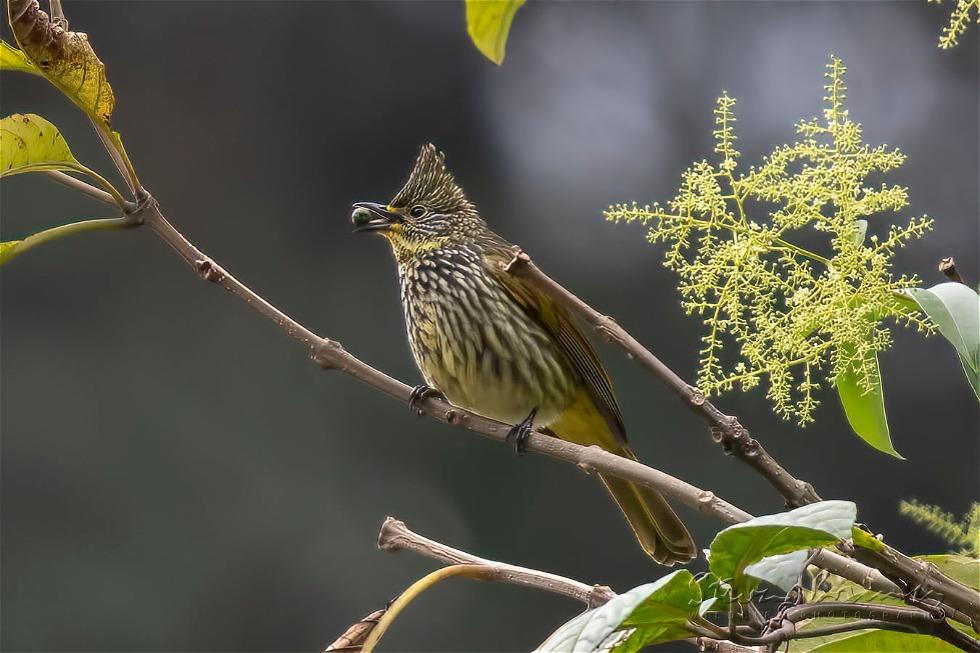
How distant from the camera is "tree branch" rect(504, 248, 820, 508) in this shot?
1.09 metres

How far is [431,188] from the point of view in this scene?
11.0 feet

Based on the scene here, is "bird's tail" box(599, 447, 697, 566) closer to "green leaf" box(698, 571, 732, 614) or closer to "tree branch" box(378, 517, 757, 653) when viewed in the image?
"tree branch" box(378, 517, 757, 653)

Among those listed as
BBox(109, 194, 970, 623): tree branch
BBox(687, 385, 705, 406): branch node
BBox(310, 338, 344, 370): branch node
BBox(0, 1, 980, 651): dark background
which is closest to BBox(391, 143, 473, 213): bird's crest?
BBox(109, 194, 970, 623): tree branch

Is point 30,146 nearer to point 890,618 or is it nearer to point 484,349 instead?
point 890,618

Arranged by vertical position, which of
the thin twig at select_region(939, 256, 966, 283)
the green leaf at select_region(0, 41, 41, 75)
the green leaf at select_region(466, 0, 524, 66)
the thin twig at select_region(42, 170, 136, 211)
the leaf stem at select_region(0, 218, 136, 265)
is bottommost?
the leaf stem at select_region(0, 218, 136, 265)

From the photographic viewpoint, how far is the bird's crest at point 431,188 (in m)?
3.30

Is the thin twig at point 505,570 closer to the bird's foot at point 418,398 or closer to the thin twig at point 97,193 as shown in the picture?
the bird's foot at point 418,398

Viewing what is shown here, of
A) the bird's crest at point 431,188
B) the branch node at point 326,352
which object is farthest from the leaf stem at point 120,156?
the bird's crest at point 431,188

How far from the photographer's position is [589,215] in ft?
34.1

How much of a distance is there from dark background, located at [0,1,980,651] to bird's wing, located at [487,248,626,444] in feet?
16.6

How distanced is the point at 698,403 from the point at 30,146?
0.77 meters

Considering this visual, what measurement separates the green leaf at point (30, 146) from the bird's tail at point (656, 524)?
5.67ft

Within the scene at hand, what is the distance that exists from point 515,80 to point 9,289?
17.1 ft

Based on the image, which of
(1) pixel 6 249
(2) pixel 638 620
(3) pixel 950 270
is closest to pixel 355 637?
(2) pixel 638 620
